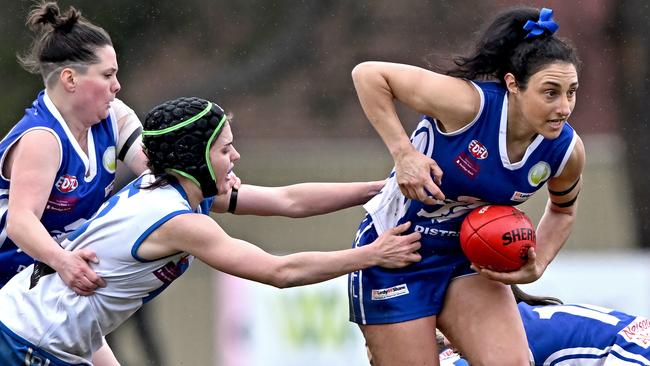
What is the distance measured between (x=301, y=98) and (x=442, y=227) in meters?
4.70

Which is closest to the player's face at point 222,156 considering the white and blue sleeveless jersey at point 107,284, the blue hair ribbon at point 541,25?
the white and blue sleeveless jersey at point 107,284

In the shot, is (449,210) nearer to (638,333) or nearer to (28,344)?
(638,333)

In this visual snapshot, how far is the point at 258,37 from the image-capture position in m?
8.99

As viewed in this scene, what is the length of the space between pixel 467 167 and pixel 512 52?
1.32 feet

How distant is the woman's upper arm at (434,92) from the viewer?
13.4 feet

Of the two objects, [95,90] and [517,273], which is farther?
[95,90]

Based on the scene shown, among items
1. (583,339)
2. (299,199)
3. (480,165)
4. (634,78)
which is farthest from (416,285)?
(634,78)

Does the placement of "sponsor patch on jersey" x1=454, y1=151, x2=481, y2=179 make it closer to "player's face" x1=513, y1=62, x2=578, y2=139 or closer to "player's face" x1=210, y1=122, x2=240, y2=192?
"player's face" x1=513, y1=62, x2=578, y2=139

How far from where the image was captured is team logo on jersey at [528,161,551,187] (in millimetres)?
4145

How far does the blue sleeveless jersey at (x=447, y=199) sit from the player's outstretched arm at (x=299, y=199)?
0.45ft

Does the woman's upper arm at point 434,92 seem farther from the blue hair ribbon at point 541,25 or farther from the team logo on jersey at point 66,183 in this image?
the team logo on jersey at point 66,183

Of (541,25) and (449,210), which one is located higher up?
(541,25)

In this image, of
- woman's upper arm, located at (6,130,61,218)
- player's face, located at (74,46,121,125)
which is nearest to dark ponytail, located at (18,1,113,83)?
player's face, located at (74,46,121,125)

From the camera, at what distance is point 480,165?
162 inches
